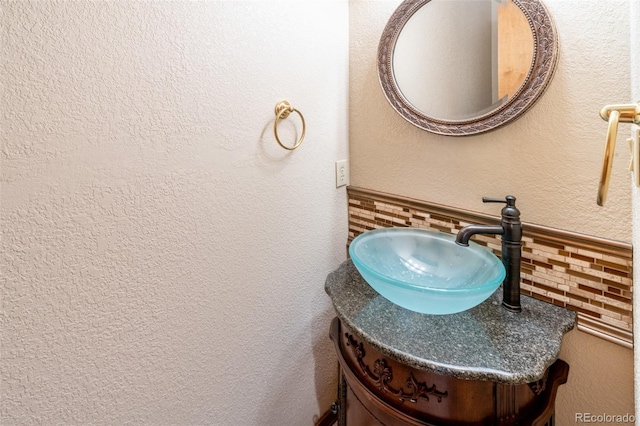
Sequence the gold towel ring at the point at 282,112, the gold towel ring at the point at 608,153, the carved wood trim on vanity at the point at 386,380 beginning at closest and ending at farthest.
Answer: the gold towel ring at the point at 608,153 → the carved wood trim on vanity at the point at 386,380 → the gold towel ring at the point at 282,112

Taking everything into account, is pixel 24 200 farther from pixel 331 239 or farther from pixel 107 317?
pixel 331 239

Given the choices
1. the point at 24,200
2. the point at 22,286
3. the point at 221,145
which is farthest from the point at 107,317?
the point at 221,145

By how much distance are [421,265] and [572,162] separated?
0.51m

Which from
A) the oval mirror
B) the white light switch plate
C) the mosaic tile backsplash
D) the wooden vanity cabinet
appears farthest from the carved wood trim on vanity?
the oval mirror

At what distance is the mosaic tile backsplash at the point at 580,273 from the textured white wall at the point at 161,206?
2.19 ft

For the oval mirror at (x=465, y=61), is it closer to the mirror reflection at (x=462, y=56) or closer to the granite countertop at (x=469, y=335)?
the mirror reflection at (x=462, y=56)

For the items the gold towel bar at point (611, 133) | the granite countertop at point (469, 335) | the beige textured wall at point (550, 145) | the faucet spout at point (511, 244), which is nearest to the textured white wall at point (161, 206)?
the beige textured wall at point (550, 145)

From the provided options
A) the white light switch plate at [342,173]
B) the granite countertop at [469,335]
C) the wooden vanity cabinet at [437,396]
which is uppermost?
the white light switch plate at [342,173]

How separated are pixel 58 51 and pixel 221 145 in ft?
1.23

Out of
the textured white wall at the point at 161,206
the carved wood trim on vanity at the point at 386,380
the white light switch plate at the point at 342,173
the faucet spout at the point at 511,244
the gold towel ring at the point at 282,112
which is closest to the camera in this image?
the textured white wall at the point at 161,206

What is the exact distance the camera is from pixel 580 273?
0.82 m

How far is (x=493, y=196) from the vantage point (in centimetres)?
96

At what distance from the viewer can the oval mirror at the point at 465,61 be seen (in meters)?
0.83

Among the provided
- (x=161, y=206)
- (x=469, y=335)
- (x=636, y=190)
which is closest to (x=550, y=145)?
(x=636, y=190)
